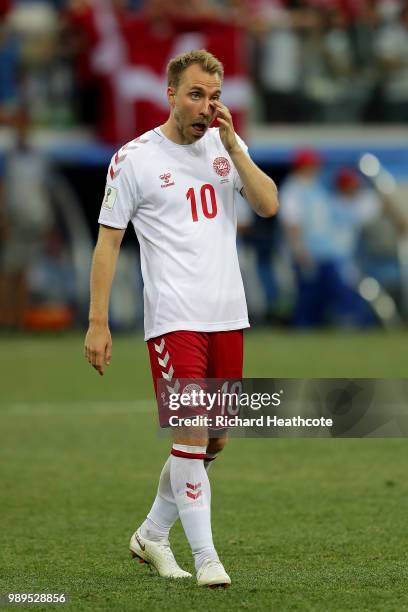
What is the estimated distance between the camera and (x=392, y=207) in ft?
65.9

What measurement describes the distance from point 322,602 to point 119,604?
77 centimetres

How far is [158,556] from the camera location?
21.1 ft

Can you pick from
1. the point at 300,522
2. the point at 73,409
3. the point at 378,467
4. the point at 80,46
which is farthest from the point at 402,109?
the point at 300,522

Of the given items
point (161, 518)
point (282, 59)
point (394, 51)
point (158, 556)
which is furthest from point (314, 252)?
point (158, 556)

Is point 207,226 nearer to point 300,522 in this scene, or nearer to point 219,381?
point 219,381

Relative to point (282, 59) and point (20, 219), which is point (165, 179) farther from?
point (282, 59)

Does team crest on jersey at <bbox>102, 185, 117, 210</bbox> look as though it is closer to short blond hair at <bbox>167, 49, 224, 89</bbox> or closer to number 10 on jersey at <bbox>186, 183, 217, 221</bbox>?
number 10 on jersey at <bbox>186, 183, 217, 221</bbox>

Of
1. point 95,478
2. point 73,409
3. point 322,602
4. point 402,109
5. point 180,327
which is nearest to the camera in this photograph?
point 322,602

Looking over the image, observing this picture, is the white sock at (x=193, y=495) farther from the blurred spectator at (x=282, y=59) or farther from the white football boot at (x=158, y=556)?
the blurred spectator at (x=282, y=59)

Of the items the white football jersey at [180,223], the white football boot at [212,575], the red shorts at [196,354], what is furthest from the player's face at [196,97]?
the white football boot at [212,575]

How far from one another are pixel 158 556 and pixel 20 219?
1268cm

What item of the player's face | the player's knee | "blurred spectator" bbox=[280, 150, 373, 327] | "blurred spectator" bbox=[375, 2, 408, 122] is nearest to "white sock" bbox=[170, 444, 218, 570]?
the player's knee

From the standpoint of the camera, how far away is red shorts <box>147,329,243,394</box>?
6051mm

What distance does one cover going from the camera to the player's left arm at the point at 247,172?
6059mm
